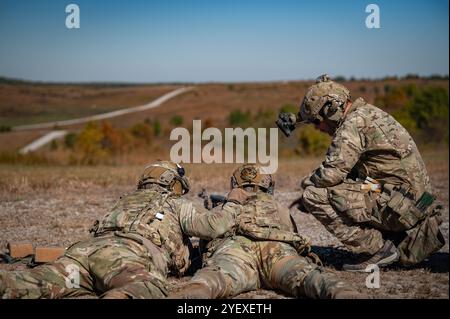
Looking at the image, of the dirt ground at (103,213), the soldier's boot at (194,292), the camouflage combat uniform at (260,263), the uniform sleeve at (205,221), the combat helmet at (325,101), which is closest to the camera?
the soldier's boot at (194,292)

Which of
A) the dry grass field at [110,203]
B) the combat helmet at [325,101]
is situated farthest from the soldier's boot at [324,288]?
the combat helmet at [325,101]

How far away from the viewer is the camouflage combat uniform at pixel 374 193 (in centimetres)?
693

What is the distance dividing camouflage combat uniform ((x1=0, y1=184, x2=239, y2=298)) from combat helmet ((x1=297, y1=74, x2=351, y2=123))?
169 centimetres

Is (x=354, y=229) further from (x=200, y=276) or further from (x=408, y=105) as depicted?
(x=408, y=105)

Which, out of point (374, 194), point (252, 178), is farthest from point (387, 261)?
point (252, 178)

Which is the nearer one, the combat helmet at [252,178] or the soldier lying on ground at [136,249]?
the soldier lying on ground at [136,249]

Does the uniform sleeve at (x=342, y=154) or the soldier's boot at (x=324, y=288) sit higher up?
the uniform sleeve at (x=342, y=154)

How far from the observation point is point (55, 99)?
77188mm

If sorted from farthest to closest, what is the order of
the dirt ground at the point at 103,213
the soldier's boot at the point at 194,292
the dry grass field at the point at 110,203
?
the dry grass field at the point at 110,203 → the dirt ground at the point at 103,213 → the soldier's boot at the point at 194,292

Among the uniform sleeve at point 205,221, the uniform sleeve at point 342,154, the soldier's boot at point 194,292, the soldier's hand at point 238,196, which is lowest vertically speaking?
the soldier's boot at point 194,292

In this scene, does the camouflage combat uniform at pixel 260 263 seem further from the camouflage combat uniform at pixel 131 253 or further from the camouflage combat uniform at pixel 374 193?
the camouflage combat uniform at pixel 374 193

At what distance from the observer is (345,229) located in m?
7.04

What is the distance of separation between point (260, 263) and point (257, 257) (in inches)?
2.6

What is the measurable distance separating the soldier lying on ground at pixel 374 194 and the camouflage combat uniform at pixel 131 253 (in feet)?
3.94
